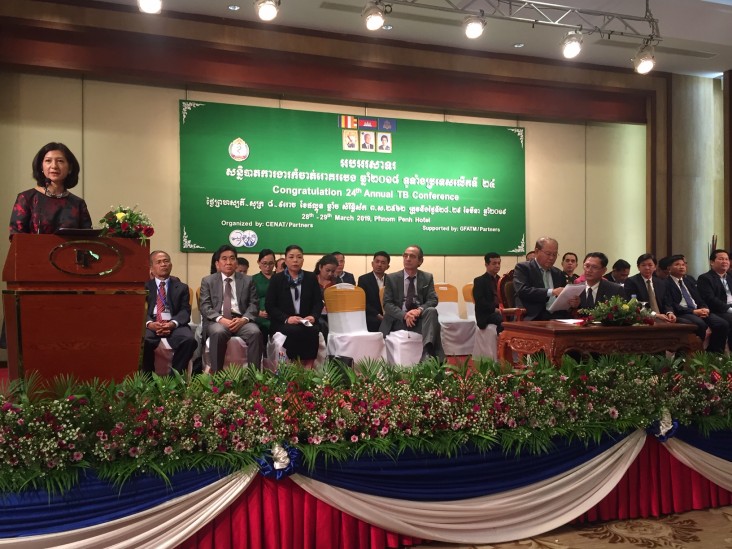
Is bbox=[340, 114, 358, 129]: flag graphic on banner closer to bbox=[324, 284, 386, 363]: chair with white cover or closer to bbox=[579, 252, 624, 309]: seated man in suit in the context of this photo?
bbox=[324, 284, 386, 363]: chair with white cover

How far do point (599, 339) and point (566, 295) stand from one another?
81 centimetres

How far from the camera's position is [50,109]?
21.3 ft

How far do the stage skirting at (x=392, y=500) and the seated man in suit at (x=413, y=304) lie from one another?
8.23ft

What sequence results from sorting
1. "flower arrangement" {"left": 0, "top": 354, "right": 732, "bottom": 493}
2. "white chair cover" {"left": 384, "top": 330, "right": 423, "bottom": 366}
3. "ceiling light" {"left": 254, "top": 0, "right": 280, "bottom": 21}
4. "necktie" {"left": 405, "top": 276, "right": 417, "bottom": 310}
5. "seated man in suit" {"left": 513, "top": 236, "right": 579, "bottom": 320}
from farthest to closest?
"necktie" {"left": 405, "top": 276, "right": 417, "bottom": 310} < "ceiling light" {"left": 254, "top": 0, "right": 280, "bottom": 21} < "white chair cover" {"left": 384, "top": 330, "right": 423, "bottom": 366} < "seated man in suit" {"left": 513, "top": 236, "right": 579, "bottom": 320} < "flower arrangement" {"left": 0, "top": 354, "right": 732, "bottom": 493}

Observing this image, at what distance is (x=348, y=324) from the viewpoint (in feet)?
17.4

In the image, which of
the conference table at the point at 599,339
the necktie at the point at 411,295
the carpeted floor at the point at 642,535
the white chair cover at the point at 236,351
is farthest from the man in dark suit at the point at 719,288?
the white chair cover at the point at 236,351

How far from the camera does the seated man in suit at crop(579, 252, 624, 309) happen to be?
4848mm

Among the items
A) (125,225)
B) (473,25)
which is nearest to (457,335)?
(473,25)

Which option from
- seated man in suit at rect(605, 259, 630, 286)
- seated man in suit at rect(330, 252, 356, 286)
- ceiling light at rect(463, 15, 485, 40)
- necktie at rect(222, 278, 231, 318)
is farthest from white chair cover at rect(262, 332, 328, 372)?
ceiling light at rect(463, 15, 485, 40)

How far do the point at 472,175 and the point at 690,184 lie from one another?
299cm

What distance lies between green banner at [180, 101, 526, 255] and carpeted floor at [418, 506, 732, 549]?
16.3ft

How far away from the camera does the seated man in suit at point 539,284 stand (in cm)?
514

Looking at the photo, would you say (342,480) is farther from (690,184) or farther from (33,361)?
(690,184)

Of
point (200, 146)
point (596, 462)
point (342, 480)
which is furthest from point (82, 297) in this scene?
point (200, 146)
